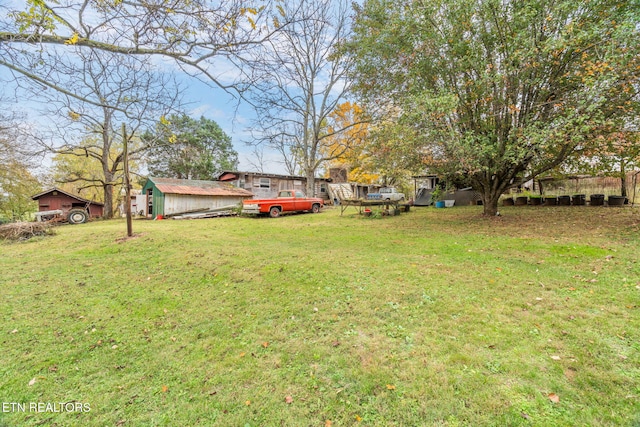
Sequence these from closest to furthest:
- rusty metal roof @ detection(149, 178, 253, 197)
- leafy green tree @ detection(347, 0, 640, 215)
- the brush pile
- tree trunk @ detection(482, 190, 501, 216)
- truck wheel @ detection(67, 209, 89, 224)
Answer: leafy green tree @ detection(347, 0, 640, 215), the brush pile, tree trunk @ detection(482, 190, 501, 216), truck wheel @ detection(67, 209, 89, 224), rusty metal roof @ detection(149, 178, 253, 197)

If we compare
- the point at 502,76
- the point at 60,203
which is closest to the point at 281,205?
the point at 502,76

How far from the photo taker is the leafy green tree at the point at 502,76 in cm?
586

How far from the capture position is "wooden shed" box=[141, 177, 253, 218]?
1593cm

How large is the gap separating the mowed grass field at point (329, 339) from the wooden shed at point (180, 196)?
10.8 metres

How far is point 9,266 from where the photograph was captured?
570 cm

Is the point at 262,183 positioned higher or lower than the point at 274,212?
higher

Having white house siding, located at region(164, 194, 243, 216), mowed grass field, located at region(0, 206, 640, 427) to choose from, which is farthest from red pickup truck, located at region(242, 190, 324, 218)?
mowed grass field, located at region(0, 206, 640, 427)

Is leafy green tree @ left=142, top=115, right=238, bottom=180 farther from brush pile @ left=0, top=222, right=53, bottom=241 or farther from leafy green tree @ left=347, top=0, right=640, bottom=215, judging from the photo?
leafy green tree @ left=347, top=0, right=640, bottom=215

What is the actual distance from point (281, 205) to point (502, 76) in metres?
11.2

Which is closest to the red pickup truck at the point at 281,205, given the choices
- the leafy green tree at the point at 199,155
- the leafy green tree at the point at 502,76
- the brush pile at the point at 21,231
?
the leafy green tree at the point at 502,76

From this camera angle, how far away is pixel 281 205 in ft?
49.2

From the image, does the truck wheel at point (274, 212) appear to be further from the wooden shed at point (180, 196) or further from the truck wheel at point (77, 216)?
the truck wheel at point (77, 216)

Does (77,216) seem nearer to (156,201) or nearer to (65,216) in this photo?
(65,216)

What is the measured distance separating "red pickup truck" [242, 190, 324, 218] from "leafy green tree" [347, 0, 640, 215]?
7.55m
